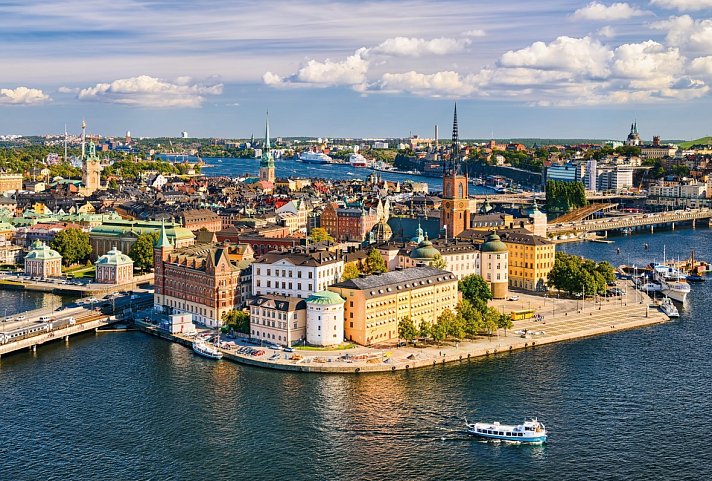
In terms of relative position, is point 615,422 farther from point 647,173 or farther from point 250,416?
point 647,173

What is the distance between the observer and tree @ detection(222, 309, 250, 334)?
188 ft

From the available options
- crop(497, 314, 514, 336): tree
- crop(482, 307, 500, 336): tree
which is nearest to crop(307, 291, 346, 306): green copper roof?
crop(482, 307, 500, 336): tree

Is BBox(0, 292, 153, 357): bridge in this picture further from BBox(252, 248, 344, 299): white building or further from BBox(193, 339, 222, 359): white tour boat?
BBox(252, 248, 344, 299): white building

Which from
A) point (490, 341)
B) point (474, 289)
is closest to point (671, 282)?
point (474, 289)

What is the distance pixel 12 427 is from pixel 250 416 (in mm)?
10646

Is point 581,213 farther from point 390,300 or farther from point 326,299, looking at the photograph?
point 326,299

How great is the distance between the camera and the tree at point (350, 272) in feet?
210

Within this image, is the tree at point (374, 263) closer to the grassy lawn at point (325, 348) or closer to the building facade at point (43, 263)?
the grassy lawn at point (325, 348)

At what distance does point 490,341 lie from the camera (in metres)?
56.4

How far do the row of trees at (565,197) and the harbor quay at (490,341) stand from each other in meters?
76.3

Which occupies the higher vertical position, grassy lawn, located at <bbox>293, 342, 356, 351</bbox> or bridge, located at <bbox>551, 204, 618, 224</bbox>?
bridge, located at <bbox>551, 204, 618, 224</bbox>

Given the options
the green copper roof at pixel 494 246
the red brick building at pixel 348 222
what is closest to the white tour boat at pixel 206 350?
the green copper roof at pixel 494 246

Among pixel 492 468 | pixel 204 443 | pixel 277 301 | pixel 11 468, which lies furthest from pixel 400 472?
pixel 277 301

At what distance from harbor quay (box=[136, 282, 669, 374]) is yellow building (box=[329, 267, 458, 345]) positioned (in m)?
1.42
